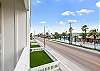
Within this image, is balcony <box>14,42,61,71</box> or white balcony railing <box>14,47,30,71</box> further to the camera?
balcony <box>14,42,61,71</box>

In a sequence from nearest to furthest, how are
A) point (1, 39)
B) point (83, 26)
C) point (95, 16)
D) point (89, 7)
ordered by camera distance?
point (1, 39)
point (83, 26)
point (95, 16)
point (89, 7)

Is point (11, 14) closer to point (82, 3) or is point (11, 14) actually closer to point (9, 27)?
point (9, 27)

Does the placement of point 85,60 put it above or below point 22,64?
below

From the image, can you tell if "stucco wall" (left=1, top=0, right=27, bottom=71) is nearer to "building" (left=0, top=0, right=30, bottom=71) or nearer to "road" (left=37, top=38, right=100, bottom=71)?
"building" (left=0, top=0, right=30, bottom=71)

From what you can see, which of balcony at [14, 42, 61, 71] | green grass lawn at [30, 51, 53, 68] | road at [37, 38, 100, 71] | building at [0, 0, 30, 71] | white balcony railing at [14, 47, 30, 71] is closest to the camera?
white balcony railing at [14, 47, 30, 71]

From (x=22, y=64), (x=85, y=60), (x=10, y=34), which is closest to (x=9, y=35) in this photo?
(x=10, y=34)

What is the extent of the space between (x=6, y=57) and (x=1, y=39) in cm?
25

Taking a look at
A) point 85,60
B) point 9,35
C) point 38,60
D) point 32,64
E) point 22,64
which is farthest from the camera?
point 85,60

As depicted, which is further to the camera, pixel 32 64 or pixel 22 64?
pixel 32 64

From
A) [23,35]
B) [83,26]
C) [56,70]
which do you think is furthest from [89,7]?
[23,35]

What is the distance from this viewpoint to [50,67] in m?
4.82

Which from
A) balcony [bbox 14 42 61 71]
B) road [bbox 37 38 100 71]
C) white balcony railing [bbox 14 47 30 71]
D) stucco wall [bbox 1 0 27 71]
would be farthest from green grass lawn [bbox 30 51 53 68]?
white balcony railing [bbox 14 47 30 71]

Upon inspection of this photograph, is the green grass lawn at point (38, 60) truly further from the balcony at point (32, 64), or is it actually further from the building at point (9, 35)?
the building at point (9, 35)

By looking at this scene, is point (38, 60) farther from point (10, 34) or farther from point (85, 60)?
point (10, 34)
